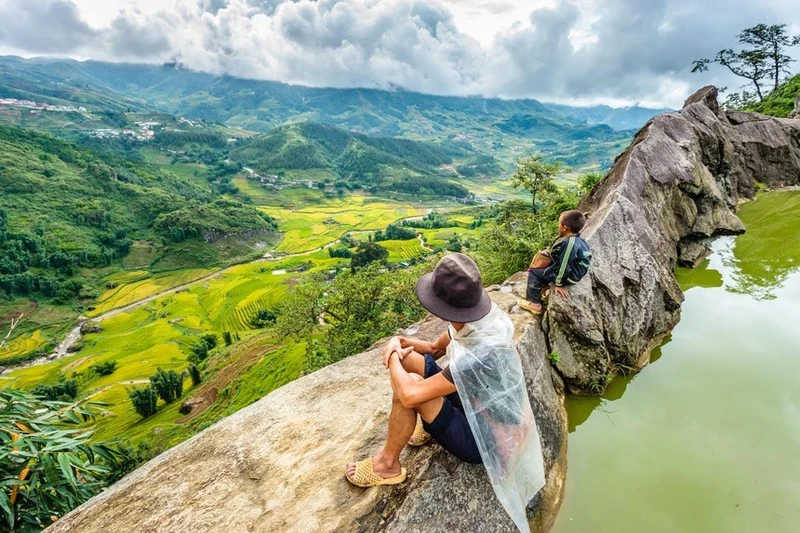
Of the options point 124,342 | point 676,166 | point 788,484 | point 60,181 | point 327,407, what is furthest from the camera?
point 60,181

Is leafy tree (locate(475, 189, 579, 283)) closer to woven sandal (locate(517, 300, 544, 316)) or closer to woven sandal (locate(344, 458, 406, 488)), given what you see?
woven sandal (locate(517, 300, 544, 316))

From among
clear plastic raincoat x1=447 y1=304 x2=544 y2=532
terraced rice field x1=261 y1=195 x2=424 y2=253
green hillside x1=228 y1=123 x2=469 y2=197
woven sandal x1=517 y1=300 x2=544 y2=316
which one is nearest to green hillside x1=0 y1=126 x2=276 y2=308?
terraced rice field x1=261 y1=195 x2=424 y2=253

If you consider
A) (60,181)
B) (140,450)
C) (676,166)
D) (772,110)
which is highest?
(60,181)

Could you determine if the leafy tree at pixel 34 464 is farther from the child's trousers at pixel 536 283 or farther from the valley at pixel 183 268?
the child's trousers at pixel 536 283

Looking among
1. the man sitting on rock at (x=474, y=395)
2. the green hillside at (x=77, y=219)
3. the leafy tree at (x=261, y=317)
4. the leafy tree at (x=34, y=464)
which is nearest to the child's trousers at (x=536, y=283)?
the man sitting on rock at (x=474, y=395)

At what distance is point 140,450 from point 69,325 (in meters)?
50.6

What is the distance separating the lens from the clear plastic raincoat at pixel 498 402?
2.98m

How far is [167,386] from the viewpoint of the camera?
133ft

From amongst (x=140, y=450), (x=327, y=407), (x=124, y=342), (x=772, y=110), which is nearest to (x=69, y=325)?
(x=124, y=342)

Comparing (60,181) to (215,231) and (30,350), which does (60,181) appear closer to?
(215,231)

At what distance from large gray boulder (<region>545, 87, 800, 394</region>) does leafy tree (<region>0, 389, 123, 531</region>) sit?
6178mm

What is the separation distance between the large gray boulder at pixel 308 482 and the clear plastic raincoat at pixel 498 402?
1.71ft

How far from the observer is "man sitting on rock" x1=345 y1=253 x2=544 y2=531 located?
2979mm

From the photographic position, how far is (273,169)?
577 feet
